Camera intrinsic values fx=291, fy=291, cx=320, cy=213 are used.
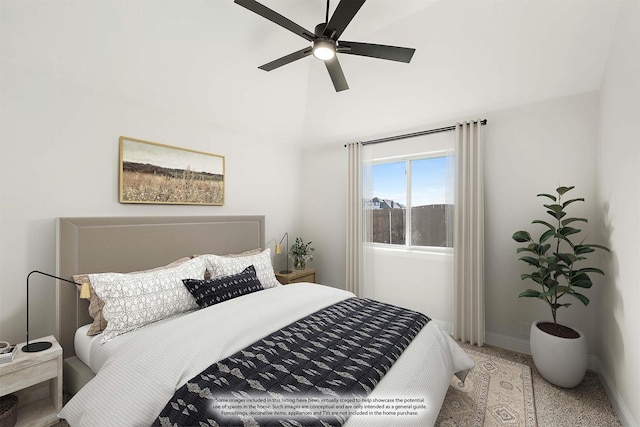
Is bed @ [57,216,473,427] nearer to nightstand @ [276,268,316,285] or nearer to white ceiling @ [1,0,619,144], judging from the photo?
nightstand @ [276,268,316,285]

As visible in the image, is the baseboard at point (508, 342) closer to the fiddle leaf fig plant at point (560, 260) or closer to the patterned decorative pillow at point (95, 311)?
the fiddle leaf fig plant at point (560, 260)

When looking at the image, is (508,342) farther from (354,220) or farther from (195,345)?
(195,345)

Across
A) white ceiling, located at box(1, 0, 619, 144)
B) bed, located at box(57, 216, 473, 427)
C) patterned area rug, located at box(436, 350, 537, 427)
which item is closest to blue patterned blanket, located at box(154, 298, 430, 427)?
bed, located at box(57, 216, 473, 427)

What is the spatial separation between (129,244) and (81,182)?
2.08 ft

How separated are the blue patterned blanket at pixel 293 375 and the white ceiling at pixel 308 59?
2.42 metres

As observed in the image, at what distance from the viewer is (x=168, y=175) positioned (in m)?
2.98

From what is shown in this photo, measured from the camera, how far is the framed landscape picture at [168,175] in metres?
2.70

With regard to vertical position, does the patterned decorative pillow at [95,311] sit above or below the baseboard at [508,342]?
above

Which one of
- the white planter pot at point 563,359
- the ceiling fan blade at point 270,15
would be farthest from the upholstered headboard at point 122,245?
the white planter pot at point 563,359

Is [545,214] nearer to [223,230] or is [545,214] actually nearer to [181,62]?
A: [223,230]

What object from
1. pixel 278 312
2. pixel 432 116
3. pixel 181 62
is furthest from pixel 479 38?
pixel 278 312

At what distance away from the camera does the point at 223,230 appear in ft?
11.2

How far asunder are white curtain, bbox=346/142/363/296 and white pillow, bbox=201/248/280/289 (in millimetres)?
1218

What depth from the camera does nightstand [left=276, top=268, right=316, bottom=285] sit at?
3811 millimetres
